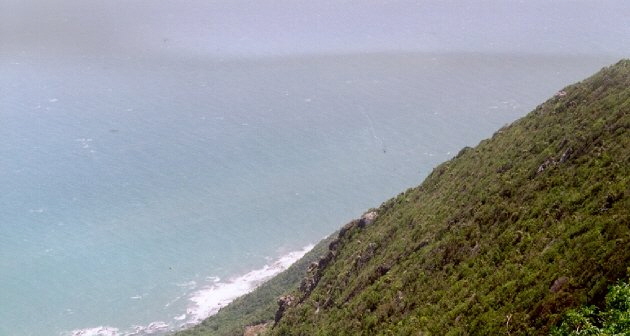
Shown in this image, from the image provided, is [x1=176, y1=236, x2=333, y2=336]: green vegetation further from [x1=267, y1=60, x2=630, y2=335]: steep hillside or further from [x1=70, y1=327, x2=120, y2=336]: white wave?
[x1=267, y1=60, x2=630, y2=335]: steep hillside

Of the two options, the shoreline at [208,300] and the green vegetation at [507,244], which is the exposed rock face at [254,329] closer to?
the green vegetation at [507,244]

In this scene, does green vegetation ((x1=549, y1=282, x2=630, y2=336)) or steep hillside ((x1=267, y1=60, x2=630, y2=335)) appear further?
steep hillside ((x1=267, y1=60, x2=630, y2=335))

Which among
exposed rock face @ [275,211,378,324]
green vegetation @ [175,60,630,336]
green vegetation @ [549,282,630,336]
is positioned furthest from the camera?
exposed rock face @ [275,211,378,324]

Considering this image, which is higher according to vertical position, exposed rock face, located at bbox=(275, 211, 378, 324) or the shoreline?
exposed rock face, located at bbox=(275, 211, 378, 324)

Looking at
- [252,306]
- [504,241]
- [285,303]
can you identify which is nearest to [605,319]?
[504,241]

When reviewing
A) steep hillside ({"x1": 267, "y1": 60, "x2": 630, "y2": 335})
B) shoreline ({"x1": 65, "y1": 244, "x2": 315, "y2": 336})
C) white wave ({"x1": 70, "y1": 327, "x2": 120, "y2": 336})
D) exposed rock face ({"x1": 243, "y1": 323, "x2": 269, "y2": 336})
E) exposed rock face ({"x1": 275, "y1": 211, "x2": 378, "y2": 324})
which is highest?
steep hillside ({"x1": 267, "y1": 60, "x2": 630, "y2": 335})

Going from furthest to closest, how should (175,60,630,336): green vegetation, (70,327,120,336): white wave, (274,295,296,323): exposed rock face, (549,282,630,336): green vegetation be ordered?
(70,327,120,336): white wave, (274,295,296,323): exposed rock face, (175,60,630,336): green vegetation, (549,282,630,336): green vegetation

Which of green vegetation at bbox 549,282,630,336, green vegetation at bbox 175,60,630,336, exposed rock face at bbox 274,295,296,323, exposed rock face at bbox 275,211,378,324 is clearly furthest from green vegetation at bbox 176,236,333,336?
green vegetation at bbox 549,282,630,336

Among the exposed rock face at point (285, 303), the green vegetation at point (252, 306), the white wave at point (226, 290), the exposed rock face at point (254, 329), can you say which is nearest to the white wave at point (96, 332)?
the white wave at point (226, 290)
